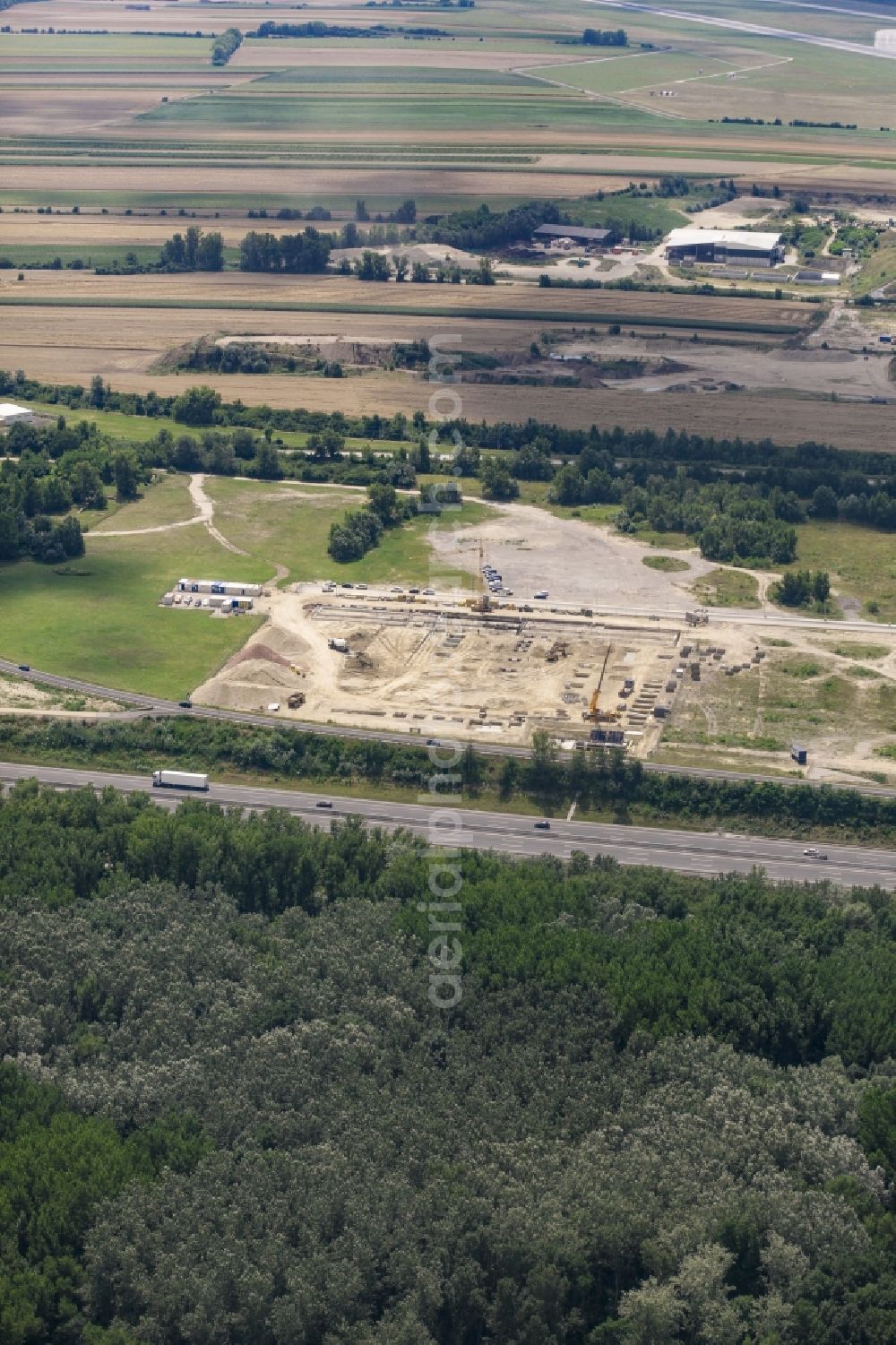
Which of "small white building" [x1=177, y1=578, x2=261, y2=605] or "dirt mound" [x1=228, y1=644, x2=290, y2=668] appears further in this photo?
"small white building" [x1=177, y1=578, x2=261, y2=605]

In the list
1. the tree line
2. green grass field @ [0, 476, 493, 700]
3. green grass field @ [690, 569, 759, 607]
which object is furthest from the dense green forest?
the tree line

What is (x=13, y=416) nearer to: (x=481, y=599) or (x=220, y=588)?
(x=220, y=588)

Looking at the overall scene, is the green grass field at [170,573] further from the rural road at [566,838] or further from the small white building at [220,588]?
the rural road at [566,838]

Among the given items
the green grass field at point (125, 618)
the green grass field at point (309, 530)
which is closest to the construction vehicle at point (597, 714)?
the green grass field at point (309, 530)

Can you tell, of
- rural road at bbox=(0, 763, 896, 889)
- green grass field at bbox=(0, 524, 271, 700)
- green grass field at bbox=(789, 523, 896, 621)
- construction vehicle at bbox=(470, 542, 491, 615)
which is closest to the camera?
rural road at bbox=(0, 763, 896, 889)

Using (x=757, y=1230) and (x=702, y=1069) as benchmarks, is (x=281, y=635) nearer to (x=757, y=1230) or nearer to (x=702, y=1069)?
(x=702, y=1069)

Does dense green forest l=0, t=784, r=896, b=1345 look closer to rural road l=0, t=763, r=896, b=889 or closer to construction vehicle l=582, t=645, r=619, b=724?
rural road l=0, t=763, r=896, b=889
